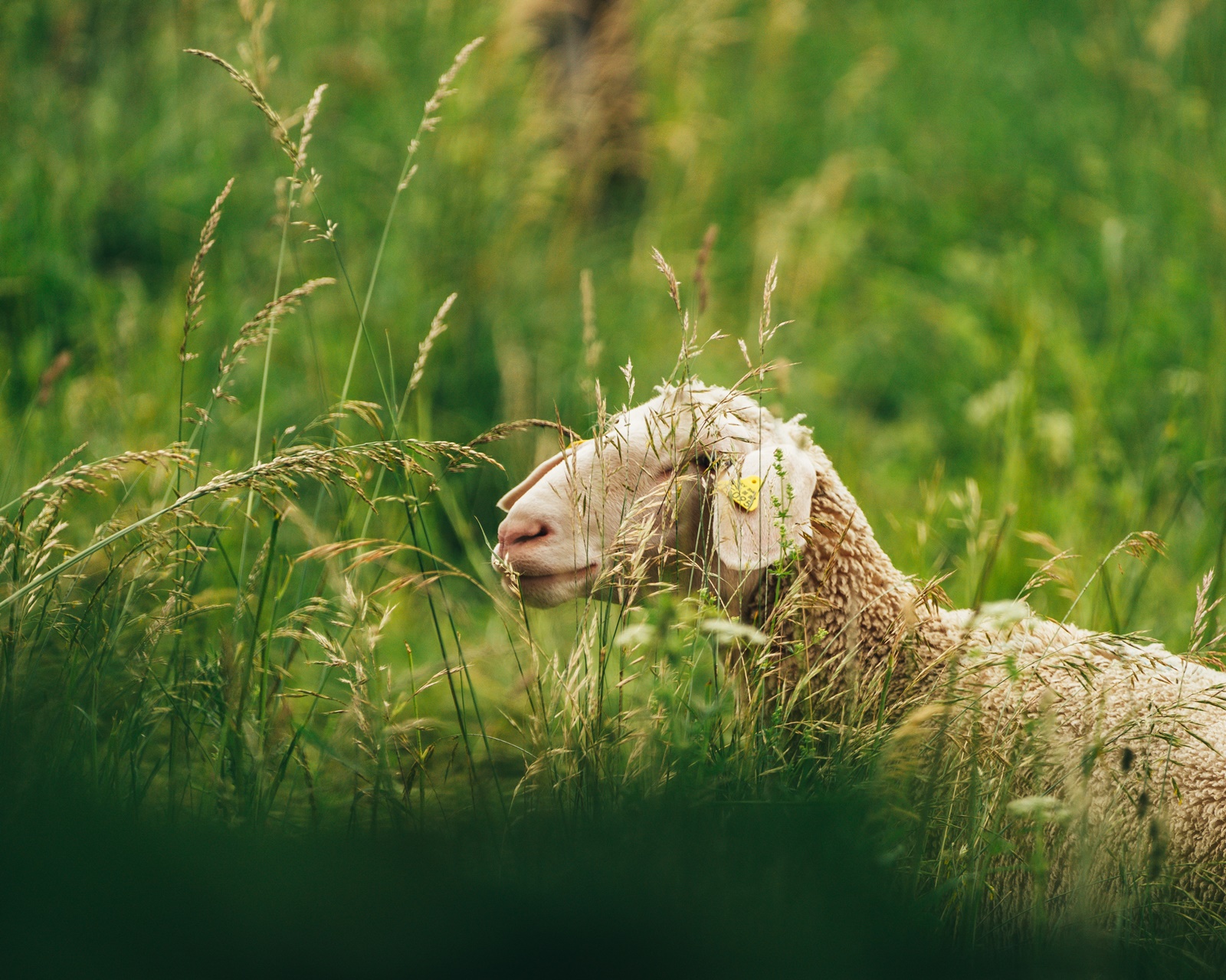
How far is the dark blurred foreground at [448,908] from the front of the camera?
1.00 metres

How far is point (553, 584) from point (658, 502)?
0.25 metres

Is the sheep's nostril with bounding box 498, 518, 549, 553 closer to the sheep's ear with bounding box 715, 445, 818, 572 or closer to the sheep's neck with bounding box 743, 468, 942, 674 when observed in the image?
the sheep's ear with bounding box 715, 445, 818, 572

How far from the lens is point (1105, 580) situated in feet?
6.97

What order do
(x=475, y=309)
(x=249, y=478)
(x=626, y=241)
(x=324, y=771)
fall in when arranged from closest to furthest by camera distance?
(x=249, y=478) < (x=324, y=771) < (x=475, y=309) < (x=626, y=241)

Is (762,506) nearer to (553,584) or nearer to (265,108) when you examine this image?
(553,584)

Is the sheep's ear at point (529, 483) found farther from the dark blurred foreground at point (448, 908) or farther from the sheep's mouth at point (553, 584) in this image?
the dark blurred foreground at point (448, 908)

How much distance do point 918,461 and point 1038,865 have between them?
2959 millimetres

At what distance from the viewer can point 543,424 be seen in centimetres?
176

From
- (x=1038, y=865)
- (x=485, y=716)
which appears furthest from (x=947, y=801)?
(x=485, y=716)

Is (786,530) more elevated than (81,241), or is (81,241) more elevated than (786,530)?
(81,241)

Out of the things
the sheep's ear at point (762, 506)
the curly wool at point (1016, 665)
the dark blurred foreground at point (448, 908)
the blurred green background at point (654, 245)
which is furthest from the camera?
the blurred green background at point (654, 245)

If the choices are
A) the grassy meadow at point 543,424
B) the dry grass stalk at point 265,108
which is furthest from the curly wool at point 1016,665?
the dry grass stalk at point 265,108

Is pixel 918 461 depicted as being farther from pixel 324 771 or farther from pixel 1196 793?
pixel 324 771

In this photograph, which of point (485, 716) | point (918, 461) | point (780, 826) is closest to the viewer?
point (780, 826)
